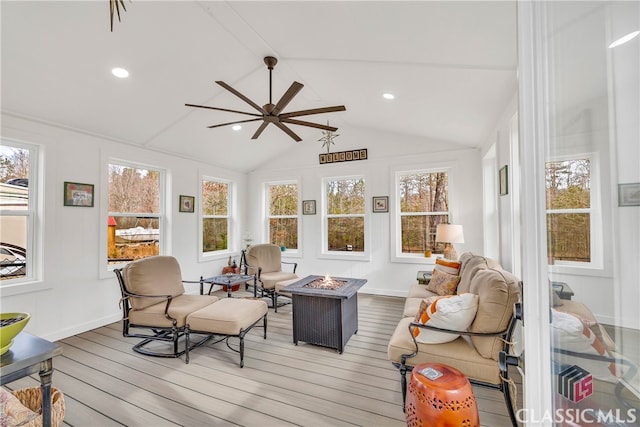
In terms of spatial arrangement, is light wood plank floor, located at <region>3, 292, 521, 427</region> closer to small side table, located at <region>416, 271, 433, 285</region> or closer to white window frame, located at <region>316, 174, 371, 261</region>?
small side table, located at <region>416, 271, 433, 285</region>

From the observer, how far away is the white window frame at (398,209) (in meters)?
4.77

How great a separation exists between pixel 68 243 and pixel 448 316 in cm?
421

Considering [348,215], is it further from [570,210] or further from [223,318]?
[570,210]

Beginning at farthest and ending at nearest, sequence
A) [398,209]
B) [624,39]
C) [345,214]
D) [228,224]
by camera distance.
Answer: [228,224] → [345,214] → [398,209] → [624,39]

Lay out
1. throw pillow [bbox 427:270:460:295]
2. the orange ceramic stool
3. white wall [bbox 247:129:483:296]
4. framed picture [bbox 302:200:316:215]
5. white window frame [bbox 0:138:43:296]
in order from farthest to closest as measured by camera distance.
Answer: framed picture [bbox 302:200:316:215] < white wall [bbox 247:129:483:296] < throw pillow [bbox 427:270:460:295] < white window frame [bbox 0:138:43:296] < the orange ceramic stool

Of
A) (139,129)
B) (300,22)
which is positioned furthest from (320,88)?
(139,129)

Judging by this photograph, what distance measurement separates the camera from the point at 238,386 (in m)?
2.31

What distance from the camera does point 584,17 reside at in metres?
0.84

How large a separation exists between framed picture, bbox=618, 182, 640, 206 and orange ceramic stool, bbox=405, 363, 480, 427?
1237mm

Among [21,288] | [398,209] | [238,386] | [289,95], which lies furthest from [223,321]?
[398,209]

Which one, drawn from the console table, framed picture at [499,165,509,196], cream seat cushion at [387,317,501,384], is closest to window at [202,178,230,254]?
the console table

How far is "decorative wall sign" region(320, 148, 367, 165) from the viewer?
530 cm

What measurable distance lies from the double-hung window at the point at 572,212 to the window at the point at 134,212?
4.79 meters

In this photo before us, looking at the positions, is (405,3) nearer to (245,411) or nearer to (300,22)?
(300,22)
